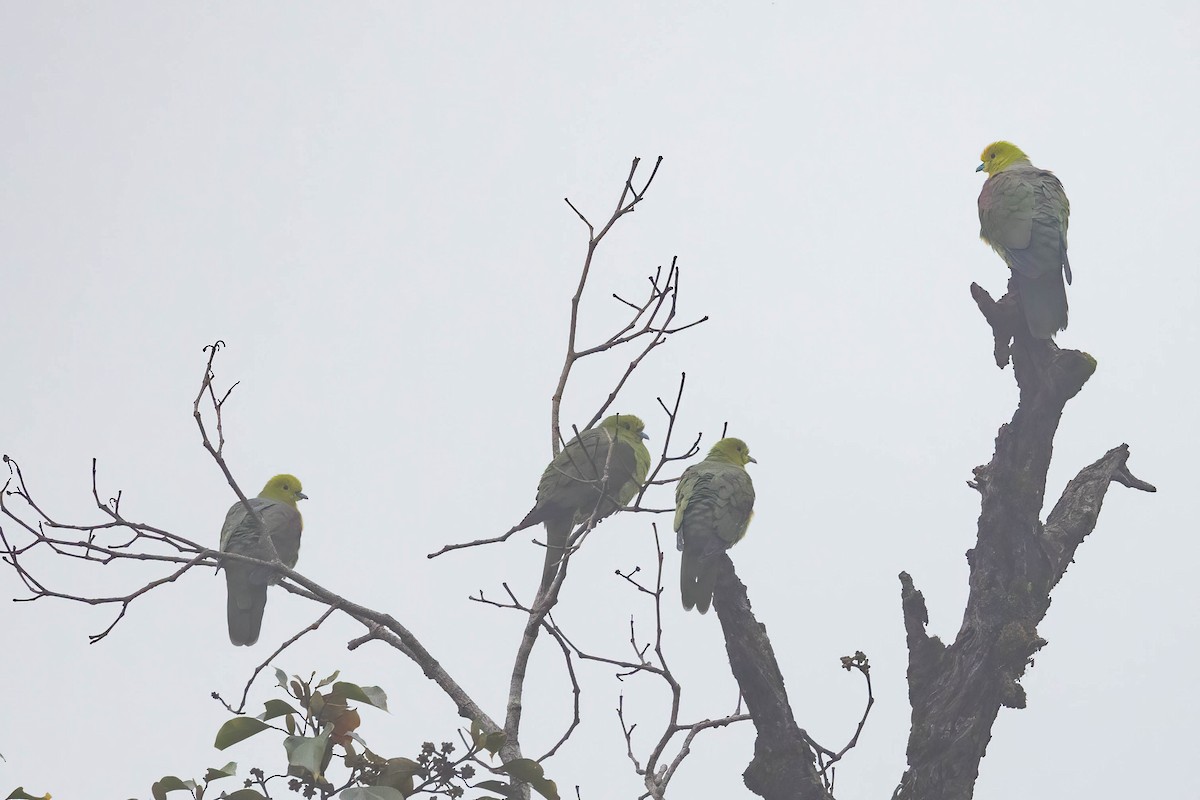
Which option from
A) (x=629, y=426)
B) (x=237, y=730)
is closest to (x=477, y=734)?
(x=237, y=730)

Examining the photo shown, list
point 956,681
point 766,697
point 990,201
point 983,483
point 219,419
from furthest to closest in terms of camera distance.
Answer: point 990,201, point 983,483, point 956,681, point 766,697, point 219,419

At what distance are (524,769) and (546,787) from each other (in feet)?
0.34

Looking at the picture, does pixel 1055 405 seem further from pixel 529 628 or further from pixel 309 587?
pixel 309 587

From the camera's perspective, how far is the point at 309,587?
3.39m

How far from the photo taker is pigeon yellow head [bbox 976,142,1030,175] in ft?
26.9

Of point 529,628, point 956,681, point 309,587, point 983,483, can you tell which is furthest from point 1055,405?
point 309,587

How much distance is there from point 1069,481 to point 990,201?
6.84ft

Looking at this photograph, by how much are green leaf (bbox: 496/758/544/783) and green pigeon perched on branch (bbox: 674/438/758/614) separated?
1.77m

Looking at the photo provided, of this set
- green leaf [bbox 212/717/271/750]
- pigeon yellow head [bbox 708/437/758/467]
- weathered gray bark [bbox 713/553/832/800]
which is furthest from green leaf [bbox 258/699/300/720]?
pigeon yellow head [bbox 708/437/758/467]

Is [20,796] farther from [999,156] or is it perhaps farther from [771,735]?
[999,156]

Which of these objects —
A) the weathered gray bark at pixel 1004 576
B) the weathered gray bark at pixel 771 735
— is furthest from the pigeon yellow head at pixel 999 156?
the weathered gray bark at pixel 771 735

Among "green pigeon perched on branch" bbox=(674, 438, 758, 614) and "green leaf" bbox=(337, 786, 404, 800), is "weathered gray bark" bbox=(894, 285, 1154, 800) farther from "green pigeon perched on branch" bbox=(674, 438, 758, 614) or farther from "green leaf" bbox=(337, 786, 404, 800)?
A: "green leaf" bbox=(337, 786, 404, 800)

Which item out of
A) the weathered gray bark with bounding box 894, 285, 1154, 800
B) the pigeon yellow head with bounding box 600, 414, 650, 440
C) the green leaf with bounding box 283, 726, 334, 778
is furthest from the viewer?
the pigeon yellow head with bounding box 600, 414, 650, 440

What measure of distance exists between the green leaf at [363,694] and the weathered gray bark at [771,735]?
1537 millimetres
